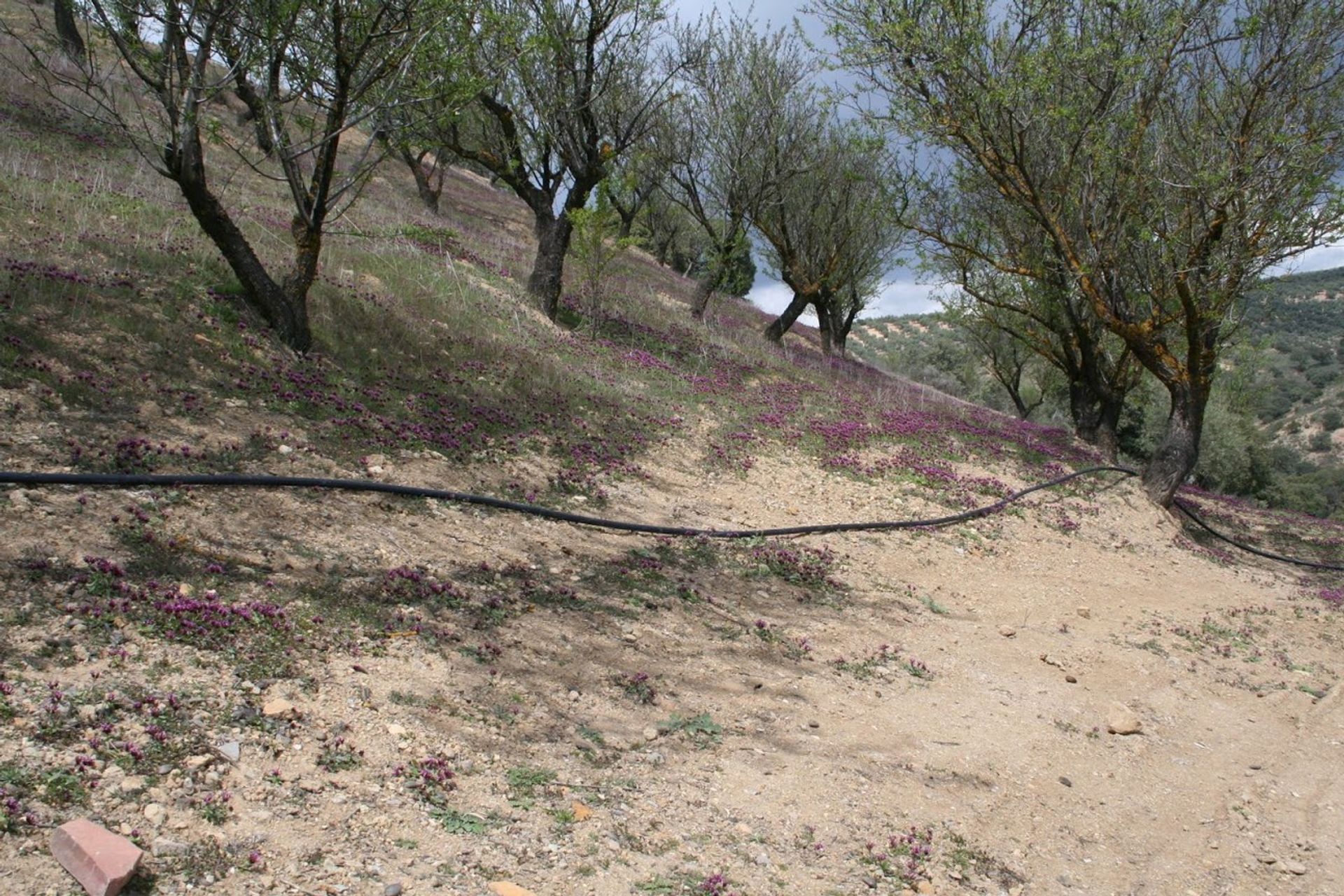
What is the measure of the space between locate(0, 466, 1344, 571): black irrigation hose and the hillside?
0.13 m

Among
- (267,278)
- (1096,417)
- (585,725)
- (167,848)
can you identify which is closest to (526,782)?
(585,725)

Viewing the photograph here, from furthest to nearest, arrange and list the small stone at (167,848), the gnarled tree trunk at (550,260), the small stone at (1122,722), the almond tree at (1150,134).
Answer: the gnarled tree trunk at (550,260), the almond tree at (1150,134), the small stone at (1122,722), the small stone at (167,848)

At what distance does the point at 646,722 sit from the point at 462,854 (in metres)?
1.57

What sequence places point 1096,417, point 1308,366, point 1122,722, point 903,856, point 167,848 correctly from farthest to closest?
point 1308,366 < point 1096,417 < point 1122,722 < point 903,856 < point 167,848

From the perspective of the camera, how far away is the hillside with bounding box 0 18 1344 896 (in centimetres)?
314

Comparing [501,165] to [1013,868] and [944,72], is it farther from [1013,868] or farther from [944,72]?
[1013,868]

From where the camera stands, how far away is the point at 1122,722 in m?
5.81

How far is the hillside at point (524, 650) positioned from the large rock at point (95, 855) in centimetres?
6

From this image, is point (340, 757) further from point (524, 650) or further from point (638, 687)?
point (638, 687)

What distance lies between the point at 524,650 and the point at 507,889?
2022mm

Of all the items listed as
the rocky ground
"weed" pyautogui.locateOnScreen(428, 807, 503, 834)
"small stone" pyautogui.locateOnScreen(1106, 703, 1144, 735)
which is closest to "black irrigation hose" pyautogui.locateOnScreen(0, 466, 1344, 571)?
the rocky ground

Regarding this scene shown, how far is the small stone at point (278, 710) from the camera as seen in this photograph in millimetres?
3494

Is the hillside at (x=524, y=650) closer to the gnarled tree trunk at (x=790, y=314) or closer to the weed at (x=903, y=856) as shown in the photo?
the weed at (x=903, y=856)

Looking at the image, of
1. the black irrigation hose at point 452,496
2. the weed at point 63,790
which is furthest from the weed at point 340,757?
the black irrigation hose at point 452,496
